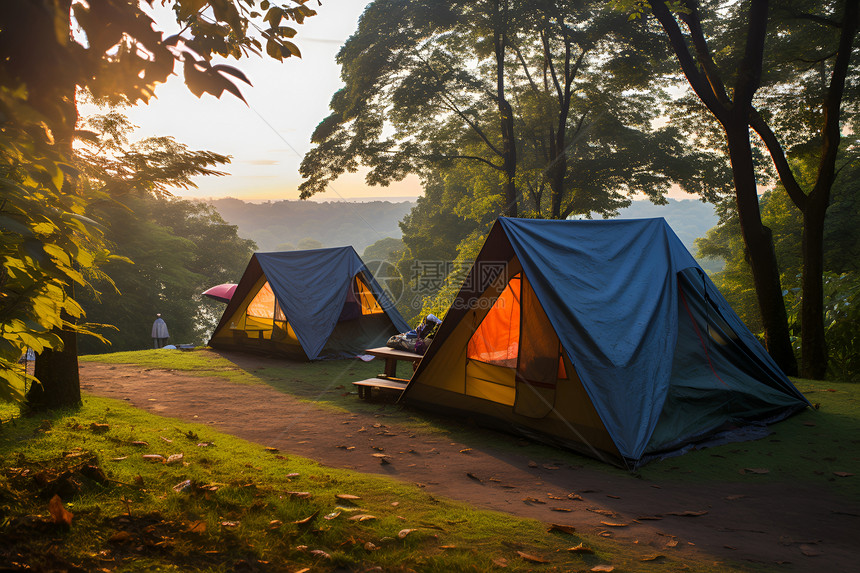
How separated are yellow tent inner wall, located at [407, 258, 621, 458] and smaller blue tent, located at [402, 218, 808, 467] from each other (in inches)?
0.5

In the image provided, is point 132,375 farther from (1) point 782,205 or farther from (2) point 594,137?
(1) point 782,205

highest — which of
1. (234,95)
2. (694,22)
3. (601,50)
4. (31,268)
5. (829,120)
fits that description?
(601,50)

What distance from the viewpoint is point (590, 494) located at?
12.7ft

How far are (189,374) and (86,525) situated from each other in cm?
731

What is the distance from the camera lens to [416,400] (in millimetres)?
6520

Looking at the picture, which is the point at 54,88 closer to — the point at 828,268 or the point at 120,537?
the point at 120,537

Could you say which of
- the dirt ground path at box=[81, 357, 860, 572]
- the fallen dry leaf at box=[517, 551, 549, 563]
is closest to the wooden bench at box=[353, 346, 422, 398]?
the dirt ground path at box=[81, 357, 860, 572]

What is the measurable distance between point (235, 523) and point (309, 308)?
8.95m

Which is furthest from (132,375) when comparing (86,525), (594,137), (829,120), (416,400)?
(594,137)

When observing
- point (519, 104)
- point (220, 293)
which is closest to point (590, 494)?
point (220, 293)

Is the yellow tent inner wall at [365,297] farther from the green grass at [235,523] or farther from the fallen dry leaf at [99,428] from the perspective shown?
the green grass at [235,523]

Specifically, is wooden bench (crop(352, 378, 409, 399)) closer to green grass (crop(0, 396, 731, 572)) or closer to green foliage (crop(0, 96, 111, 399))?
green grass (crop(0, 396, 731, 572))

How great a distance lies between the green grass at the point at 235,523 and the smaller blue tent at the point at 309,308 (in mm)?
7313

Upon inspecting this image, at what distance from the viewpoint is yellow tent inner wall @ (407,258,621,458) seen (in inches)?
189
